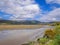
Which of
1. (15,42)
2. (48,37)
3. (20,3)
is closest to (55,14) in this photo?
(48,37)

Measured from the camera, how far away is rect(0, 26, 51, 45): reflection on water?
3.52m

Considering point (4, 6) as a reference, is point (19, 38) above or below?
below

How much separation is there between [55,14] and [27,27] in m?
0.60

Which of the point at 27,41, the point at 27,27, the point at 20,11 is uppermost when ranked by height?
the point at 20,11

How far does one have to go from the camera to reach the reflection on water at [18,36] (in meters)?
3.52

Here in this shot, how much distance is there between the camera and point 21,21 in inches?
143

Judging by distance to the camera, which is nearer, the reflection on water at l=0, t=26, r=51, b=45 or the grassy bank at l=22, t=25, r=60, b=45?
the grassy bank at l=22, t=25, r=60, b=45

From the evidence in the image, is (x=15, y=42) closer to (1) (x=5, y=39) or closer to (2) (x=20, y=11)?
(1) (x=5, y=39)

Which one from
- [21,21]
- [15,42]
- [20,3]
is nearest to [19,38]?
[15,42]

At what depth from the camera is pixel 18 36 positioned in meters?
3.54

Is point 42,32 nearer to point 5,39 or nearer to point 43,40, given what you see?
point 43,40

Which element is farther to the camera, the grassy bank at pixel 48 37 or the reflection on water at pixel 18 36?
the reflection on water at pixel 18 36

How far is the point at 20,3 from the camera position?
3605 mm

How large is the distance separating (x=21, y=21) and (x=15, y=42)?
1.41 feet
